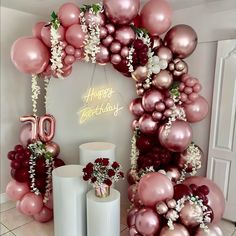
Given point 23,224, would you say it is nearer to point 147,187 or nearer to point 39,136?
point 39,136

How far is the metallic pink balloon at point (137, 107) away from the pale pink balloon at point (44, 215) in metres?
1.38

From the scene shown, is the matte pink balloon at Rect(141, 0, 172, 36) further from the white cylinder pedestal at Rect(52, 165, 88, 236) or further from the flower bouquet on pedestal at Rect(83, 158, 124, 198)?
the white cylinder pedestal at Rect(52, 165, 88, 236)

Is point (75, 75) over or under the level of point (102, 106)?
over

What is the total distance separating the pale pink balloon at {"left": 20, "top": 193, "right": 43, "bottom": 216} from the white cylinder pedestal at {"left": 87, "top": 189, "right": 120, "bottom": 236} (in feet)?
2.29

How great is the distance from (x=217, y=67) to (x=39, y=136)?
6.61 feet

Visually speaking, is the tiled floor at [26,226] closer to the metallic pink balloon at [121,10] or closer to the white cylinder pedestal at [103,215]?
the white cylinder pedestal at [103,215]

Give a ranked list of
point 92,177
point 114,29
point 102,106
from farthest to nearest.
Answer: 1. point 102,106
2. point 114,29
3. point 92,177

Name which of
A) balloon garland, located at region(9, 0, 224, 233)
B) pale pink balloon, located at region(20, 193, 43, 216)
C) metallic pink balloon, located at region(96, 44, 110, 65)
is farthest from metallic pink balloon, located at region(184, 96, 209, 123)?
pale pink balloon, located at region(20, 193, 43, 216)

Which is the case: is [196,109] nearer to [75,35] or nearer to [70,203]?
[75,35]

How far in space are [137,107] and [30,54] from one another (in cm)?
113

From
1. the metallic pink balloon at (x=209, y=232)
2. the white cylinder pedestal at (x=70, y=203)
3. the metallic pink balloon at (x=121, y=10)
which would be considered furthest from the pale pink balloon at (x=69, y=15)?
the metallic pink balloon at (x=209, y=232)

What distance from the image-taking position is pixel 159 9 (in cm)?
215

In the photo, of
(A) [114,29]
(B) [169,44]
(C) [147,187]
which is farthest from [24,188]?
(B) [169,44]

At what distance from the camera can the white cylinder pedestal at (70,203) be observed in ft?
6.84
